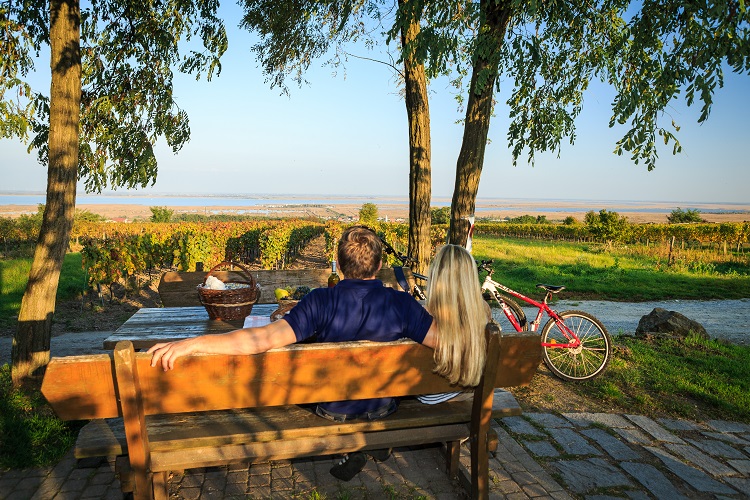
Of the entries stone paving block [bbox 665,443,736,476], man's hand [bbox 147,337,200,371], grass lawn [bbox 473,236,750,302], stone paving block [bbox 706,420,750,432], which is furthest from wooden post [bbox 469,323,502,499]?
grass lawn [bbox 473,236,750,302]

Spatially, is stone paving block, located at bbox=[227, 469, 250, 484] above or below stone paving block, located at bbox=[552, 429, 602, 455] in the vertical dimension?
below

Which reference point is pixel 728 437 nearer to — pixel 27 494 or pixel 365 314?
pixel 365 314

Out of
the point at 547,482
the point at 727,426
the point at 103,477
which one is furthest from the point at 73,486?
the point at 727,426

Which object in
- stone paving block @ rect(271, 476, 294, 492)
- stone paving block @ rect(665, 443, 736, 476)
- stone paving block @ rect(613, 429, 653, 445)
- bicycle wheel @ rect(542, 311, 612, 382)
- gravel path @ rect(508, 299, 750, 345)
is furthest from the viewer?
gravel path @ rect(508, 299, 750, 345)

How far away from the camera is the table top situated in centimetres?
357

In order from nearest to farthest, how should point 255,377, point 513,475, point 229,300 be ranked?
point 255,377 → point 513,475 → point 229,300

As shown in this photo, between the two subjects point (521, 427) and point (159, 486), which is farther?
point (521, 427)

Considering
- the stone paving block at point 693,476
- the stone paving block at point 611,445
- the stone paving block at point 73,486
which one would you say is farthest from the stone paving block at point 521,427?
the stone paving block at point 73,486

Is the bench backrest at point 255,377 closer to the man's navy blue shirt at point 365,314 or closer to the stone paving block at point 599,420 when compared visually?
the man's navy blue shirt at point 365,314

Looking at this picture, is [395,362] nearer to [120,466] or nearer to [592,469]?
[120,466]

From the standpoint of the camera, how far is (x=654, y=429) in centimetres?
410

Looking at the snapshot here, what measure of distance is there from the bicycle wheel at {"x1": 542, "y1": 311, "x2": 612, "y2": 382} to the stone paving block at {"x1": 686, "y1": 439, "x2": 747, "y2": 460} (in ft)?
4.27

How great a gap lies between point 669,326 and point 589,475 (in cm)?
490

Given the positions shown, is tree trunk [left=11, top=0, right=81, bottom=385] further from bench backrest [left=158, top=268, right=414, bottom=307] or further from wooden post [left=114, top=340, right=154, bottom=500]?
wooden post [left=114, top=340, right=154, bottom=500]
